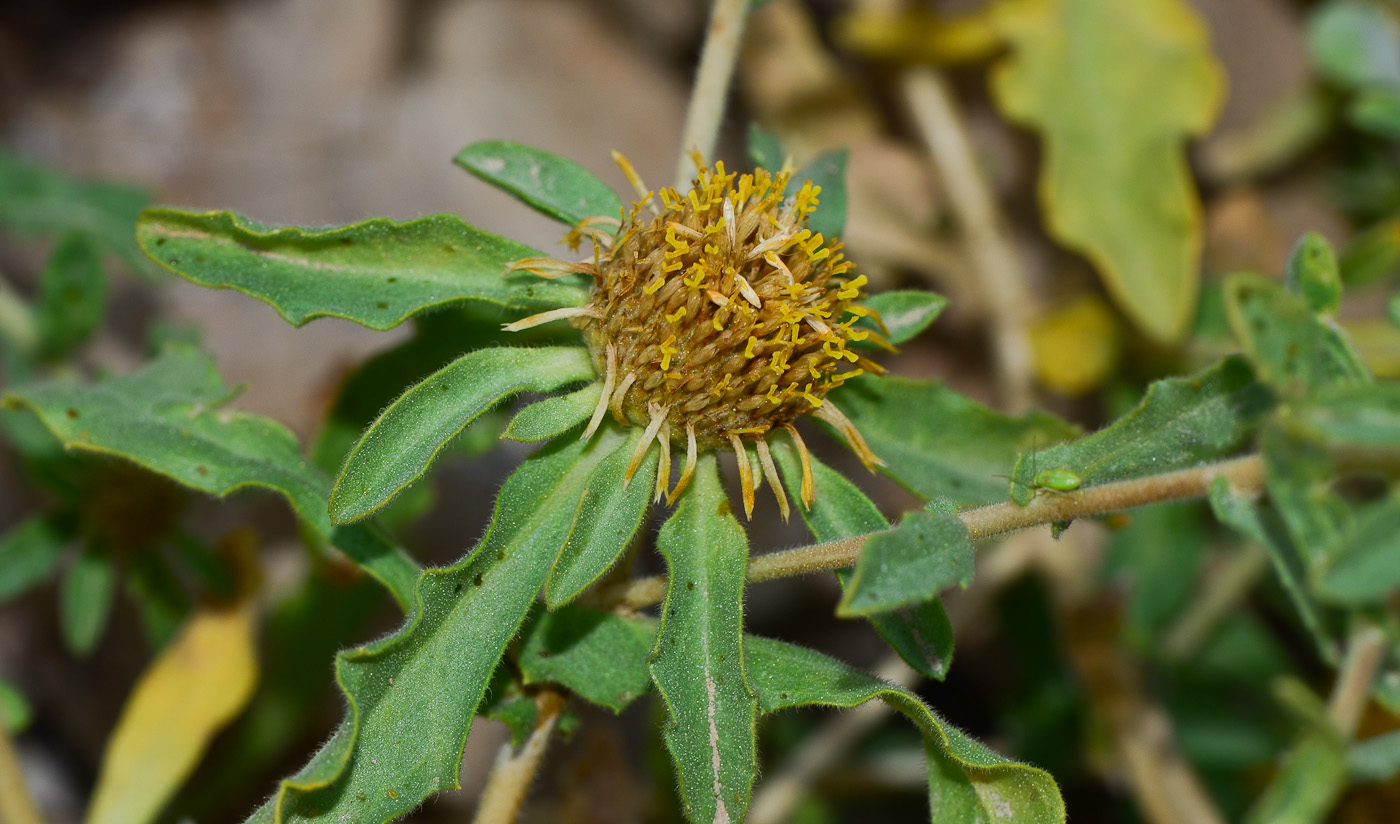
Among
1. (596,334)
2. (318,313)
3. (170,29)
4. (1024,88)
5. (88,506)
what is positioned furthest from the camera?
(170,29)

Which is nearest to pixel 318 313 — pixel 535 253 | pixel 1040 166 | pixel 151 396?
pixel 535 253

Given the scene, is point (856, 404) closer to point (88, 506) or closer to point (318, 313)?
point (318, 313)

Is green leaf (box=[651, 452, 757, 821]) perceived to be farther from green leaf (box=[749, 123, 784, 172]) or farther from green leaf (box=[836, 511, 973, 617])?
green leaf (box=[749, 123, 784, 172])

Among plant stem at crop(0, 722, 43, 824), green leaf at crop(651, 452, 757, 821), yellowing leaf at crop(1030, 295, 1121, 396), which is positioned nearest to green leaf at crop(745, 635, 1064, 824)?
green leaf at crop(651, 452, 757, 821)

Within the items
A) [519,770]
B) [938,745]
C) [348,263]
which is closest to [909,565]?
[938,745]

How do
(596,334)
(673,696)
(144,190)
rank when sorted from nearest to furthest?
1. (673,696)
2. (596,334)
3. (144,190)

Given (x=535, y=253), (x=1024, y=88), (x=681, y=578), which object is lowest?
(x=681, y=578)
